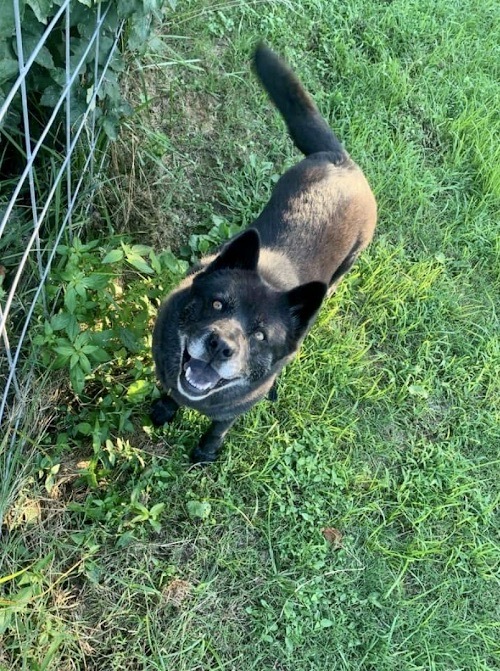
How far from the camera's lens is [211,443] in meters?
2.96

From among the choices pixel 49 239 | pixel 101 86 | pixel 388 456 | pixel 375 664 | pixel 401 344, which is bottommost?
pixel 375 664

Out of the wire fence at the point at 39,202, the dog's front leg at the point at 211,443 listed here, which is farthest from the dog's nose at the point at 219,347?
the wire fence at the point at 39,202

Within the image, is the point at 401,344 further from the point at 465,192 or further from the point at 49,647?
the point at 49,647

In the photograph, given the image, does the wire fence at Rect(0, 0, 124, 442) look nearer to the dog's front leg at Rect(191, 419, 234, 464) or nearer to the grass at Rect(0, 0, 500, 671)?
the grass at Rect(0, 0, 500, 671)

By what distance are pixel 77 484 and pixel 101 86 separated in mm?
1749

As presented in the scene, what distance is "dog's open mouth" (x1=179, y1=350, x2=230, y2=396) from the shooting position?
2430 millimetres

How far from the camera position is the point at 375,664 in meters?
2.88

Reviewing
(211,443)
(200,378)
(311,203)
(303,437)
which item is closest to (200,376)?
(200,378)

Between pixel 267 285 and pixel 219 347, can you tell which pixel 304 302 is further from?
pixel 219 347

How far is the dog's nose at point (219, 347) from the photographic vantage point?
90.0 inches

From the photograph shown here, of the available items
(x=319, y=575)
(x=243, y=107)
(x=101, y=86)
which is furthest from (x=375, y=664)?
(x=243, y=107)

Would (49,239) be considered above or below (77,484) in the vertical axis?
above

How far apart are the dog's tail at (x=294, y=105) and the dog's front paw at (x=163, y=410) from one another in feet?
5.10

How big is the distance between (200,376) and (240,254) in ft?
1.67
